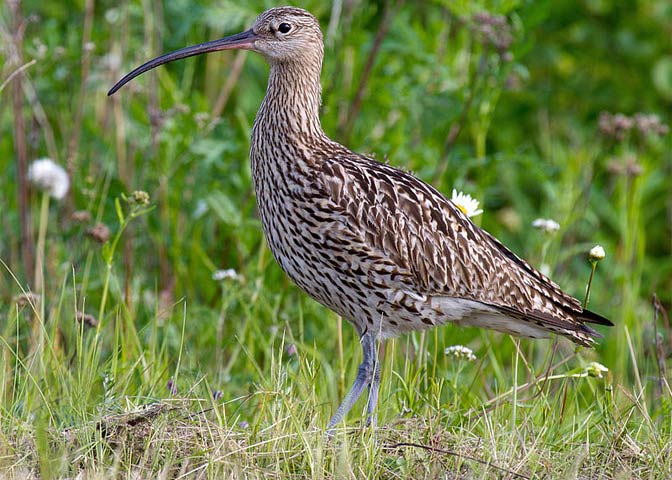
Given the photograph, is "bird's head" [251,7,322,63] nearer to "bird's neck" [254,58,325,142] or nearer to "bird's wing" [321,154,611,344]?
"bird's neck" [254,58,325,142]

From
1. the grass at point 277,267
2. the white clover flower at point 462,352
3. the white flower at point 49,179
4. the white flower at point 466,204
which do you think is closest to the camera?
the grass at point 277,267

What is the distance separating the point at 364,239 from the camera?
509cm

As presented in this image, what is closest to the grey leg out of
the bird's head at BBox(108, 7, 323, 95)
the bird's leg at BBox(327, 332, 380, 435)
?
the bird's leg at BBox(327, 332, 380, 435)

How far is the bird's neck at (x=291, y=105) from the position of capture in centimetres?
537

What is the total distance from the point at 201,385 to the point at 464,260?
135 centimetres

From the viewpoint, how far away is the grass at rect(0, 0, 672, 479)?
428cm

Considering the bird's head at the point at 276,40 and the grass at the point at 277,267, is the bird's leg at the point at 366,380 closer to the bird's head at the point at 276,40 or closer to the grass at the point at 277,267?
the grass at the point at 277,267

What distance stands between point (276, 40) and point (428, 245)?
4.10ft

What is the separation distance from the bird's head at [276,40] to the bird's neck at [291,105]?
52 millimetres

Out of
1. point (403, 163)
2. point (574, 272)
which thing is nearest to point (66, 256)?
point (403, 163)

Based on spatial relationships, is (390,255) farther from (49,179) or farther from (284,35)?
(49,179)

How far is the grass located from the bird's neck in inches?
29.5

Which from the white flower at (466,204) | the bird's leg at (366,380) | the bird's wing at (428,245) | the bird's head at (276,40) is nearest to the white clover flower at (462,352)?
the bird's wing at (428,245)

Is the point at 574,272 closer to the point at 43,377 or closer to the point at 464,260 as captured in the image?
the point at 464,260
